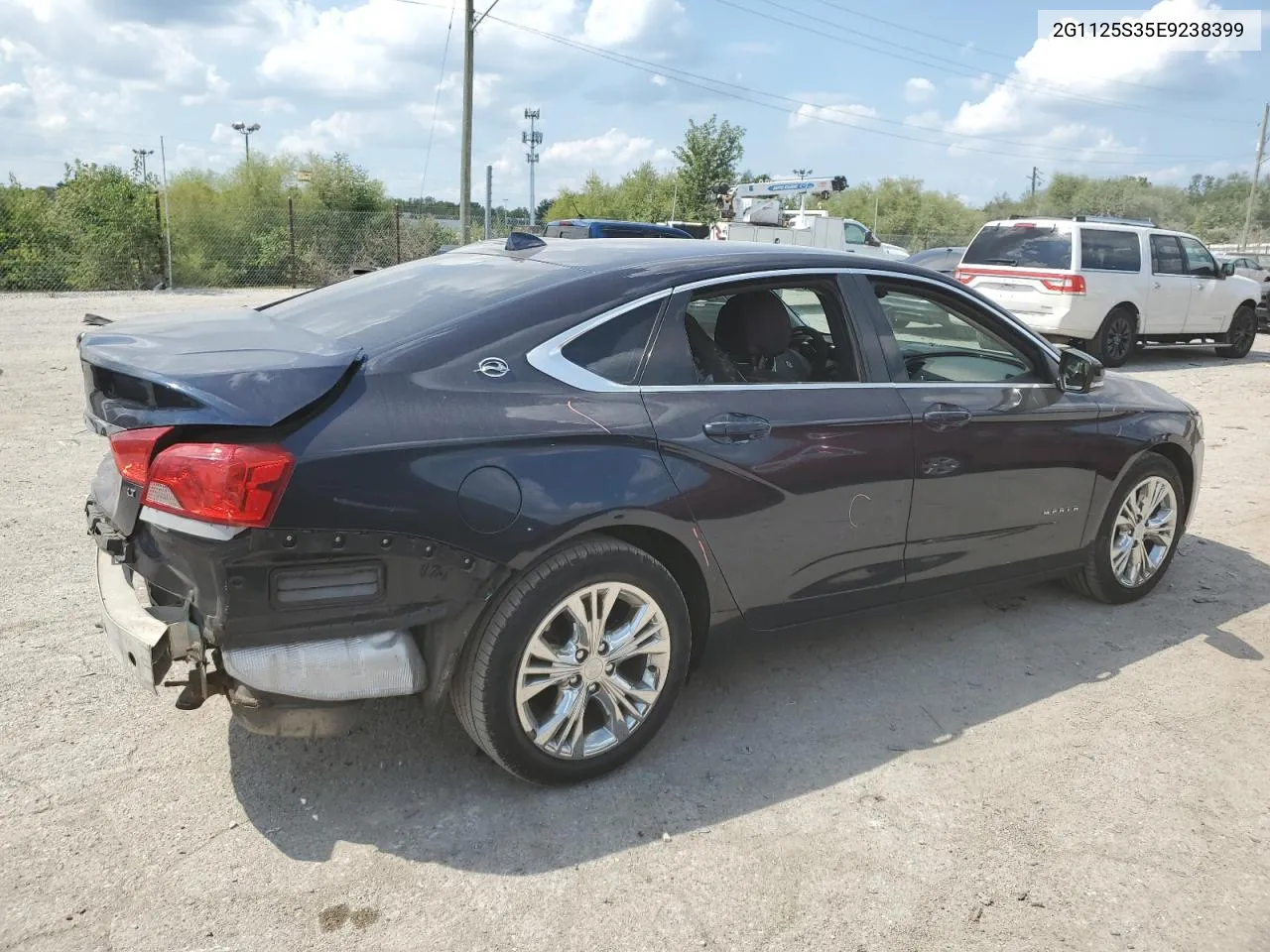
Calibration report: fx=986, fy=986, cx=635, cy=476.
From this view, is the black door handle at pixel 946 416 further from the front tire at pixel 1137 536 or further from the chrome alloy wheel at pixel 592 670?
the chrome alloy wheel at pixel 592 670

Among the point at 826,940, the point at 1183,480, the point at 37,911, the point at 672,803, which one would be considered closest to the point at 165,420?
the point at 37,911

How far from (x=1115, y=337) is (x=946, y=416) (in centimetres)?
1116

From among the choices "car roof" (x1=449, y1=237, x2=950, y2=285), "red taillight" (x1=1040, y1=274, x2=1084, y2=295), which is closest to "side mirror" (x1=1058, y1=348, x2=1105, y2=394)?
"car roof" (x1=449, y1=237, x2=950, y2=285)

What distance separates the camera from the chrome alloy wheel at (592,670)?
2.93 metres

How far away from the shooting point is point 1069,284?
499 inches

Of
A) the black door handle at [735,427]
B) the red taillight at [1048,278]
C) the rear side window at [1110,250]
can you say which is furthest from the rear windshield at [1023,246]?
the black door handle at [735,427]

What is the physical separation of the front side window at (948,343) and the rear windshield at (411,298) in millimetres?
1472

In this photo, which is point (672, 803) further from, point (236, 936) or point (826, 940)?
point (236, 936)

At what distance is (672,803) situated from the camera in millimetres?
3053

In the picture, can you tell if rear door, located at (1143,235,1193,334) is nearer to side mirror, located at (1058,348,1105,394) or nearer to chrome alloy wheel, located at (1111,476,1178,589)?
chrome alloy wheel, located at (1111,476,1178,589)

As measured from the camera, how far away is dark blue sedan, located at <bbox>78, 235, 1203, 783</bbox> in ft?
8.36

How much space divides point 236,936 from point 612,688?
1.22 m

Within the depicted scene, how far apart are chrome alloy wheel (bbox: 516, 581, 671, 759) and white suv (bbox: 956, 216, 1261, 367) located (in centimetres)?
1068

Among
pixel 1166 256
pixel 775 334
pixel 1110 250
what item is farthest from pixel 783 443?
pixel 1166 256
